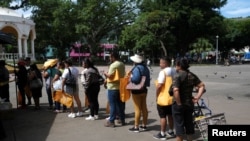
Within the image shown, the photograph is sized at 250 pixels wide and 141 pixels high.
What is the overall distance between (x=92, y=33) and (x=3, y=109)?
5064 cm

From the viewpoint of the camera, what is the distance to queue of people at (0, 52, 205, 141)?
6.57 metres

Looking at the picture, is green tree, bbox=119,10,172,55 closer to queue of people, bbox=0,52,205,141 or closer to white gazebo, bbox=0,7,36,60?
white gazebo, bbox=0,7,36,60

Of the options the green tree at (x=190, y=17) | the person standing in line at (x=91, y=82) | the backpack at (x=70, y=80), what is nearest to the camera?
the person standing in line at (x=91, y=82)

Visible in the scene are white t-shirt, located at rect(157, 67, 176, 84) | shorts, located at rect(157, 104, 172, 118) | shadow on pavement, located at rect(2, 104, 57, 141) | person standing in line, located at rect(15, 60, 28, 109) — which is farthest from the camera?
person standing in line, located at rect(15, 60, 28, 109)

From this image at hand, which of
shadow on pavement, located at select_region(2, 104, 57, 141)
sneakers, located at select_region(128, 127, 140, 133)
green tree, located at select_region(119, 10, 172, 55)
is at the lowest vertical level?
shadow on pavement, located at select_region(2, 104, 57, 141)

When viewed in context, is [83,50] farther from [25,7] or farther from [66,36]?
[25,7]

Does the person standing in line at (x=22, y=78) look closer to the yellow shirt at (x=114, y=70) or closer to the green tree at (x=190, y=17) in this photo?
the yellow shirt at (x=114, y=70)

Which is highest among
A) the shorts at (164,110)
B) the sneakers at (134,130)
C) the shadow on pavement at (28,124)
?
the shorts at (164,110)

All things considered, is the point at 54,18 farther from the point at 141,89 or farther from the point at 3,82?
the point at 141,89

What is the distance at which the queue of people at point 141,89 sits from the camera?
21.6 ft

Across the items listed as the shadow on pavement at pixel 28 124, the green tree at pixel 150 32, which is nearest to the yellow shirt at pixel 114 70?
the shadow on pavement at pixel 28 124

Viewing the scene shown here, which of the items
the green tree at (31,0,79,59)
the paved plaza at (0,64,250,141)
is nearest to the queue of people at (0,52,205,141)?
the paved plaza at (0,64,250,141)

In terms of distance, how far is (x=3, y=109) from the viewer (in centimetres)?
1051

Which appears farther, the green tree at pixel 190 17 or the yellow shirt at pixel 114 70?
the green tree at pixel 190 17
